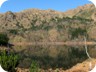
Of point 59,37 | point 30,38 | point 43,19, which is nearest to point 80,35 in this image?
point 59,37

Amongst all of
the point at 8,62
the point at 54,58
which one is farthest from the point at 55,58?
the point at 8,62

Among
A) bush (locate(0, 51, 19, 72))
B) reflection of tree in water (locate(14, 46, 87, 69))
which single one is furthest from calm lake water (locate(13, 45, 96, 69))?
bush (locate(0, 51, 19, 72))

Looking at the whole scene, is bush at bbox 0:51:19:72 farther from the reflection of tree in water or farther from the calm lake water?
the reflection of tree in water

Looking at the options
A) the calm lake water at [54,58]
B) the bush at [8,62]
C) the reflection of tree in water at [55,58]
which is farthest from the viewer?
the reflection of tree in water at [55,58]

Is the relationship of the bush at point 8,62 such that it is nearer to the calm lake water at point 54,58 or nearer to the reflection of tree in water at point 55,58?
the calm lake water at point 54,58

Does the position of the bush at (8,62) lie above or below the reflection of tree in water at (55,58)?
above

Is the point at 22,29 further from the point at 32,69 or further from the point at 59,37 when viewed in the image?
the point at 32,69

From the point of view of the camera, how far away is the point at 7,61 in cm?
477

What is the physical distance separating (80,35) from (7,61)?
139586 mm

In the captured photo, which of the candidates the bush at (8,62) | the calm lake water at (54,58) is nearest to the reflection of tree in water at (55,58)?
the calm lake water at (54,58)

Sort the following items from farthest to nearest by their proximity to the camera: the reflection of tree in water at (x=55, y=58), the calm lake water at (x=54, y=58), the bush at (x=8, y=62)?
the reflection of tree in water at (x=55, y=58)
the calm lake water at (x=54, y=58)
the bush at (x=8, y=62)

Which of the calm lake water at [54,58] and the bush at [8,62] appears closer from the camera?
the bush at [8,62]

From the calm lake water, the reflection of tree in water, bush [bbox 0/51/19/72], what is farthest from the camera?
the reflection of tree in water

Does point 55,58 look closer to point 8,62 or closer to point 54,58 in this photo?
point 54,58
